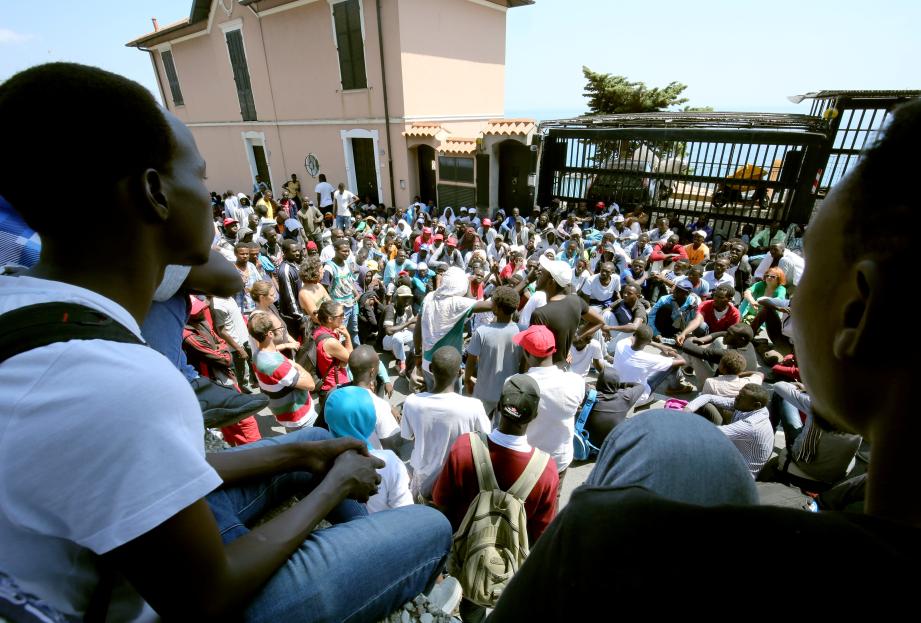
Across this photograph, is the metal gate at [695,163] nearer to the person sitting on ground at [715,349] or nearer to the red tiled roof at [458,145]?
the red tiled roof at [458,145]

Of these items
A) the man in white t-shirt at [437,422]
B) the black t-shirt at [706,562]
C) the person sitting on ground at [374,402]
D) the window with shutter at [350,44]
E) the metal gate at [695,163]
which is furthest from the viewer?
the window with shutter at [350,44]

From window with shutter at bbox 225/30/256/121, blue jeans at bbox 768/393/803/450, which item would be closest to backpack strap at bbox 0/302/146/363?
blue jeans at bbox 768/393/803/450

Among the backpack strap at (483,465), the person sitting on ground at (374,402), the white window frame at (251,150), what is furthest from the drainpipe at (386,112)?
the backpack strap at (483,465)

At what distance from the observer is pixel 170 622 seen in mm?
698

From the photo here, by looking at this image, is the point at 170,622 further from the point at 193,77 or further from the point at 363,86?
the point at 193,77

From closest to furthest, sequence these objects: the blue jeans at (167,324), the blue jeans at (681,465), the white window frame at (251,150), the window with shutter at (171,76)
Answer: the blue jeans at (681,465) → the blue jeans at (167,324) → the white window frame at (251,150) → the window with shutter at (171,76)

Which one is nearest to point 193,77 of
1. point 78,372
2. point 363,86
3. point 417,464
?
point 363,86

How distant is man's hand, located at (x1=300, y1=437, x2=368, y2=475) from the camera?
1.18m

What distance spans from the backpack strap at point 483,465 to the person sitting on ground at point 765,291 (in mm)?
5292

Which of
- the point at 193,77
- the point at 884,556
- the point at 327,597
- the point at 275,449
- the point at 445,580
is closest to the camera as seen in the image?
the point at 884,556

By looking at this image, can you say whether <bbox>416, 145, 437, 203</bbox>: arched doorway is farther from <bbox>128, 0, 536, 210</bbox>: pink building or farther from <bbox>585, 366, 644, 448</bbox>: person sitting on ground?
<bbox>585, 366, 644, 448</bbox>: person sitting on ground

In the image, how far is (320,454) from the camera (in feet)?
3.92

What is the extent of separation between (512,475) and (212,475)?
1856 millimetres

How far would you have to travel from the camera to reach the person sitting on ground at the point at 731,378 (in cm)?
367
